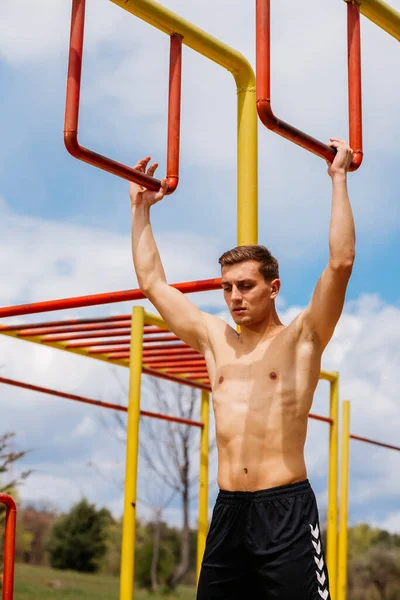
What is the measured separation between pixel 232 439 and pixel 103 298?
6.02ft

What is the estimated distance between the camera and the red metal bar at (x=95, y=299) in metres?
4.28

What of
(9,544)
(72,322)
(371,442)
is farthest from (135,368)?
(371,442)

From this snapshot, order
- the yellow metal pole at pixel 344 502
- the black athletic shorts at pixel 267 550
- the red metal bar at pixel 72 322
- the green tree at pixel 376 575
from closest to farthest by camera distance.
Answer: the black athletic shorts at pixel 267 550, the red metal bar at pixel 72 322, the yellow metal pole at pixel 344 502, the green tree at pixel 376 575

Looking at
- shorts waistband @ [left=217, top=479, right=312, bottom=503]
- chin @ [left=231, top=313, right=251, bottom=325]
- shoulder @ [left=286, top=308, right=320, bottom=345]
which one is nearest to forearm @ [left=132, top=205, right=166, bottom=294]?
chin @ [left=231, top=313, right=251, bottom=325]

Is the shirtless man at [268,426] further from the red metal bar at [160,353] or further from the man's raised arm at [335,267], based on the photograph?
the red metal bar at [160,353]

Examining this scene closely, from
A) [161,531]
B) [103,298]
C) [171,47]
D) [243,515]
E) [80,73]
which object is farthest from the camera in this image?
[161,531]

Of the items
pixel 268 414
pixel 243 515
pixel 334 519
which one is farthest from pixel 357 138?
pixel 334 519

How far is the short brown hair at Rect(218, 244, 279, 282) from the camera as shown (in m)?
3.16

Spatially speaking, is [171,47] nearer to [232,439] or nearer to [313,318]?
[313,318]

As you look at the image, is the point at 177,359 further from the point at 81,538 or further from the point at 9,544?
the point at 81,538

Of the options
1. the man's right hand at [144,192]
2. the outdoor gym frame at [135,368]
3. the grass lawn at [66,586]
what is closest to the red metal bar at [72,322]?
the outdoor gym frame at [135,368]

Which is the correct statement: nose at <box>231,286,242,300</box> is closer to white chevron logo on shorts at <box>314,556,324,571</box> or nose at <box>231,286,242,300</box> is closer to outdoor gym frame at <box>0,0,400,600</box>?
outdoor gym frame at <box>0,0,400,600</box>

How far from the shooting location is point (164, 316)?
11.3 feet

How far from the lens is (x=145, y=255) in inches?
137
